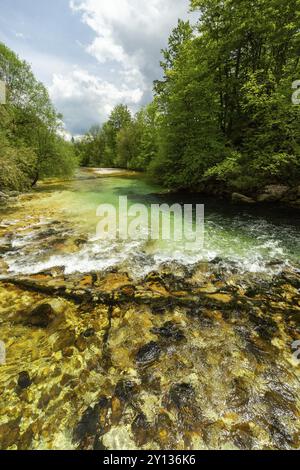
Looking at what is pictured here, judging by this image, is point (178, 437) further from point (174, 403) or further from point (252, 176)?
point (252, 176)

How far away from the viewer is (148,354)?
3.05 m

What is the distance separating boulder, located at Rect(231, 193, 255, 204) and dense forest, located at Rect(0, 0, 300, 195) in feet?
1.86

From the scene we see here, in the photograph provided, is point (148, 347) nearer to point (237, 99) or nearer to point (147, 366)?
point (147, 366)

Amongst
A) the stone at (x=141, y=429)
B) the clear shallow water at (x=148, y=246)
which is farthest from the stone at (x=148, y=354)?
the clear shallow water at (x=148, y=246)

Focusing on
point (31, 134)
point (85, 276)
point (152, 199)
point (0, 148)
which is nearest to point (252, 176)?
point (152, 199)

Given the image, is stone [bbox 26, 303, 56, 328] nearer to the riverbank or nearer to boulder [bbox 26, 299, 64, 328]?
boulder [bbox 26, 299, 64, 328]

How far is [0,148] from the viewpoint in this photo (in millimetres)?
10727

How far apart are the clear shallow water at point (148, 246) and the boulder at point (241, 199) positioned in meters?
1.67

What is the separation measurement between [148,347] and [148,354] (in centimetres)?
11

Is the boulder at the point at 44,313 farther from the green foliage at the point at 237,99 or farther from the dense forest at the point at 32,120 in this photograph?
the dense forest at the point at 32,120

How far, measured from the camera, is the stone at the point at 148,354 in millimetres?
2945

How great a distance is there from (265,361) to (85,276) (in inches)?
147

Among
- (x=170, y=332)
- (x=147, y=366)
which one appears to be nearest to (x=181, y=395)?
(x=147, y=366)
